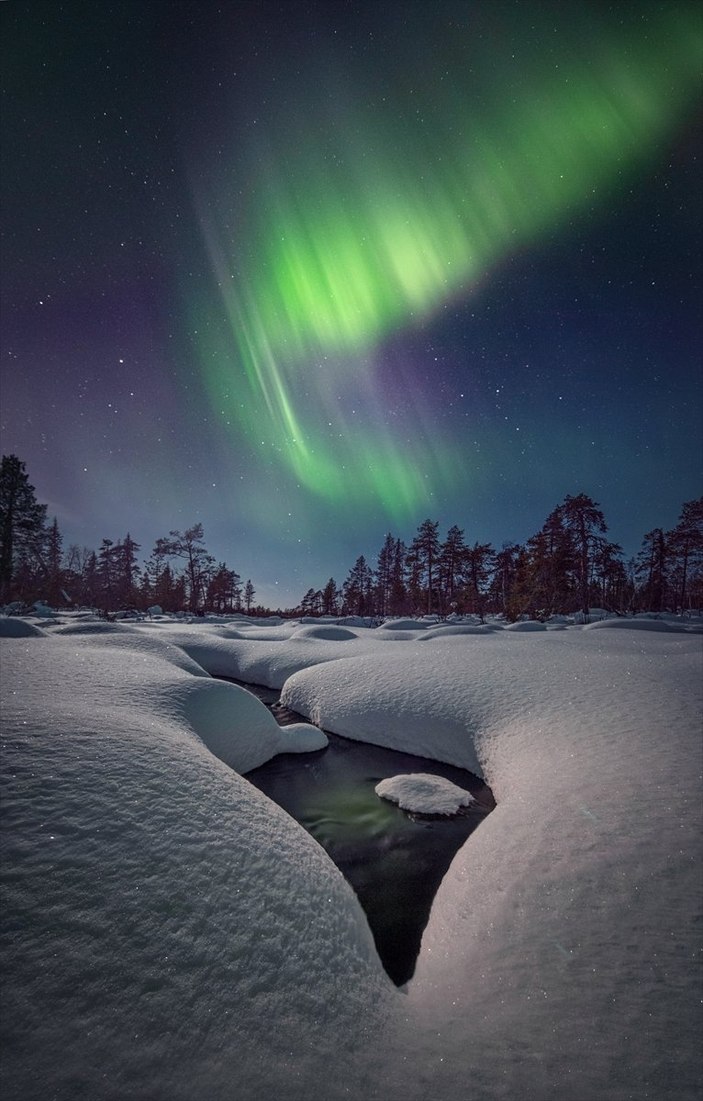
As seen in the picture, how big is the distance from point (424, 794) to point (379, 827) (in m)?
1.05

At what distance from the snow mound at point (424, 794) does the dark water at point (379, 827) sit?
0.38 ft

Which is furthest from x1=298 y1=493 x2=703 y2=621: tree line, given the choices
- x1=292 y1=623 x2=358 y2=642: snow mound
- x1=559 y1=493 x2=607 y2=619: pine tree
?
x1=292 y1=623 x2=358 y2=642: snow mound

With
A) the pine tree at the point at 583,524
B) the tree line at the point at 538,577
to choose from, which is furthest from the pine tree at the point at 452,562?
the pine tree at the point at 583,524

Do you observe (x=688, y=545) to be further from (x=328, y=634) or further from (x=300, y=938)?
(x=300, y=938)

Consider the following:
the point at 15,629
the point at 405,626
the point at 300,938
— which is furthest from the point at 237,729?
the point at 405,626

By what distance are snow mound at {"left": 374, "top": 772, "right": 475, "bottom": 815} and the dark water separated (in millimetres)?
117

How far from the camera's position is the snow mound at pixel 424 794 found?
5816 millimetres

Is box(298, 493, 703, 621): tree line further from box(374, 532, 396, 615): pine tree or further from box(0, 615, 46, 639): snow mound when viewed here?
box(0, 615, 46, 639): snow mound

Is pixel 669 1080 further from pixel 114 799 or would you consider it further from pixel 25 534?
pixel 25 534

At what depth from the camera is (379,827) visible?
5.46m

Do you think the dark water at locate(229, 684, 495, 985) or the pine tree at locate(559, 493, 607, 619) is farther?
the pine tree at locate(559, 493, 607, 619)

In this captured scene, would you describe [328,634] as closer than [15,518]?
Yes

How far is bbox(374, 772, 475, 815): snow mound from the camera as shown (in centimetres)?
582

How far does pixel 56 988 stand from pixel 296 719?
9760mm
